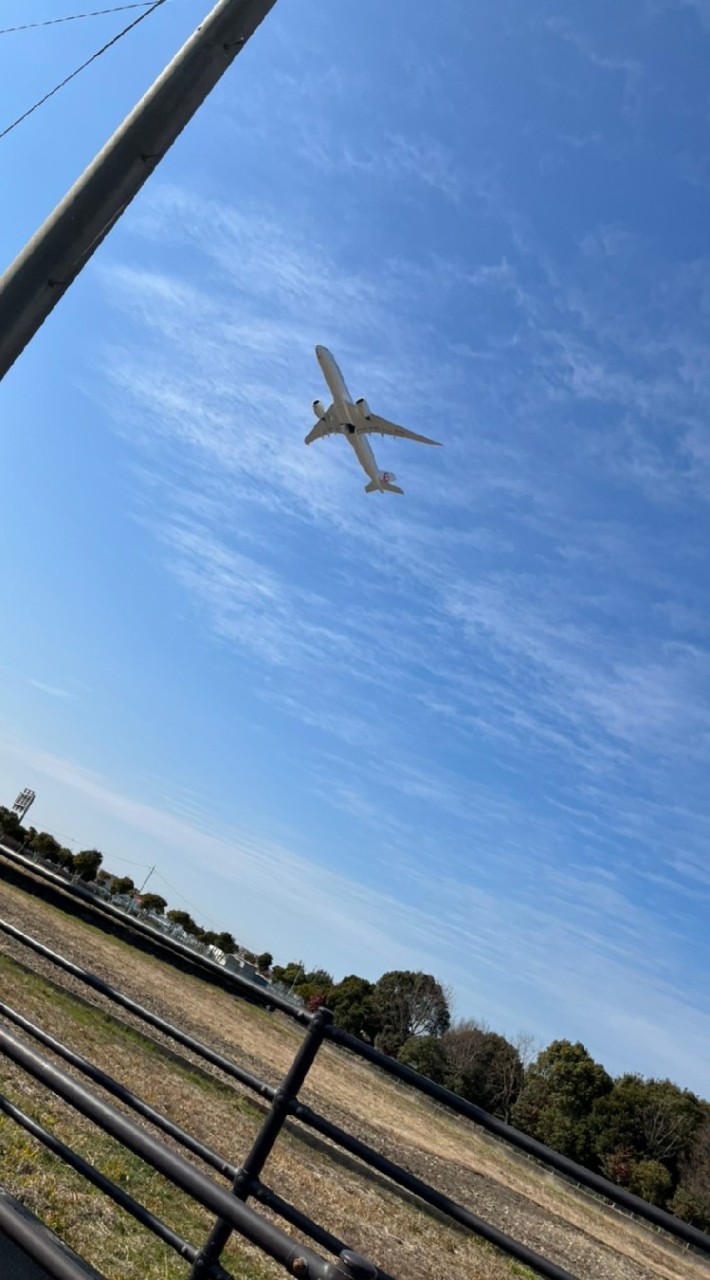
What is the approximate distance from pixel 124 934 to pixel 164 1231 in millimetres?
35581

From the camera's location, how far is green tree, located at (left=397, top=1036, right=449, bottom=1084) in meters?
60.2

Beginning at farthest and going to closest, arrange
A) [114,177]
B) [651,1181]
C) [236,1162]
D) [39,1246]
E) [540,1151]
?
[651,1181], [236,1162], [114,177], [540,1151], [39,1246]

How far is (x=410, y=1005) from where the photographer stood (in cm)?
7919

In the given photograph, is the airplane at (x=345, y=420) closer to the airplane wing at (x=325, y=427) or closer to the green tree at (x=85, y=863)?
the airplane wing at (x=325, y=427)

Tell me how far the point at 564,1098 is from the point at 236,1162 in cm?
5343

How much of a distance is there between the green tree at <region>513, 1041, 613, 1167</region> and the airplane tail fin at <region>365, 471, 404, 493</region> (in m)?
40.0

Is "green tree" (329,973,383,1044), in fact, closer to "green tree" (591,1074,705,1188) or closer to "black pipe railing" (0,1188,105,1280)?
"green tree" (591,1074,705,1188)

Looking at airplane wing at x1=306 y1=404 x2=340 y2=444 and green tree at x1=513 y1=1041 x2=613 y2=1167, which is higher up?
airplane wing at x1=306 y1=404 x2=340 y2=444

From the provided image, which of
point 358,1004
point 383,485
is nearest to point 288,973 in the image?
point 358,1004

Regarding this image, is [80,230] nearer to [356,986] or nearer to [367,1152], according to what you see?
[367,1152]

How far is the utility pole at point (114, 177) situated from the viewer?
319cm

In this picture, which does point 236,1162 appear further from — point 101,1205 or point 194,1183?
point 194,1183

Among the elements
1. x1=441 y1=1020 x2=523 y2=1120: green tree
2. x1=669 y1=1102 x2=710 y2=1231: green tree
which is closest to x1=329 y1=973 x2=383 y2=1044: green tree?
x1=441 y1=1020 x2=523 y2=1120: green tree

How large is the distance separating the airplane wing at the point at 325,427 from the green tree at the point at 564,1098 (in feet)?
143
